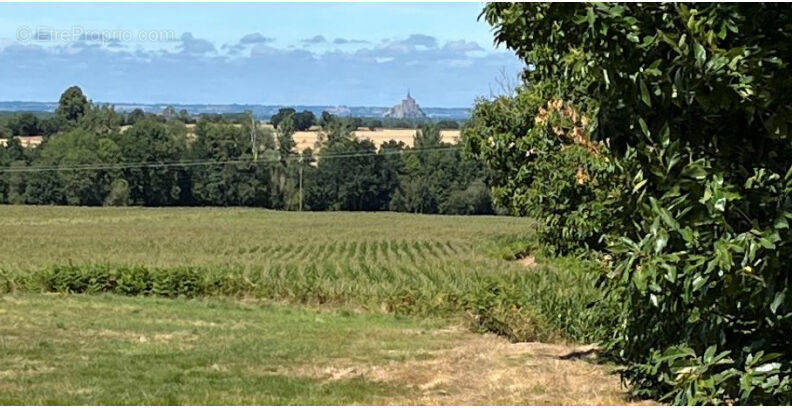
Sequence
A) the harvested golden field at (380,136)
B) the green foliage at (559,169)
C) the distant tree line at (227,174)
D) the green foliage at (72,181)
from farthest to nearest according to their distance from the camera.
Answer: the harvested golden field at (380,136), the distant tree line at (227,174), the green foliage at (72,181), the green foliage at (559,169)

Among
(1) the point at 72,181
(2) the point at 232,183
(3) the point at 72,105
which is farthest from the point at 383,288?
(3) the point at 72,105

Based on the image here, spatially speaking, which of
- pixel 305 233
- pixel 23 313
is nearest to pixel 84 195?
pixel 305 233

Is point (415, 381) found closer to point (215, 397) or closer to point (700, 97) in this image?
point (215, 397)

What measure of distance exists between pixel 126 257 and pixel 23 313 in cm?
2224

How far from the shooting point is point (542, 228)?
13203mm

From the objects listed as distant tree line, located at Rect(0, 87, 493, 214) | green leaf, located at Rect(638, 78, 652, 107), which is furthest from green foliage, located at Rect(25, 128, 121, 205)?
green leaf, located at Rect(638, 78, 652, 107)

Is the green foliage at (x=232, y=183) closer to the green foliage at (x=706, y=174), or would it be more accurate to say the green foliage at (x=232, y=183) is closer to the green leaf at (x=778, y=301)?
the green foliage at (x=706, y=174)

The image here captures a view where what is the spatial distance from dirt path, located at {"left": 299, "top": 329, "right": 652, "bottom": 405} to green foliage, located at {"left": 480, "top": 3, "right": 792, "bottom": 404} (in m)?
Answer: 4.16

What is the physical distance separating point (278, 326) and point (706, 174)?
17.3 meters

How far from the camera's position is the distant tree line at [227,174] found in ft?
328

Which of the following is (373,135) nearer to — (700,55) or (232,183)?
(232,183)

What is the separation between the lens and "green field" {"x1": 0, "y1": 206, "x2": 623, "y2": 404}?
10.5 m

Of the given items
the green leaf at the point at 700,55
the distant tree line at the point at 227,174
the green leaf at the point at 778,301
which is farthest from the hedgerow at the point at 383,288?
the distant tree line at the point at 227,174

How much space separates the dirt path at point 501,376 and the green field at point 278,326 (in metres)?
0.04
